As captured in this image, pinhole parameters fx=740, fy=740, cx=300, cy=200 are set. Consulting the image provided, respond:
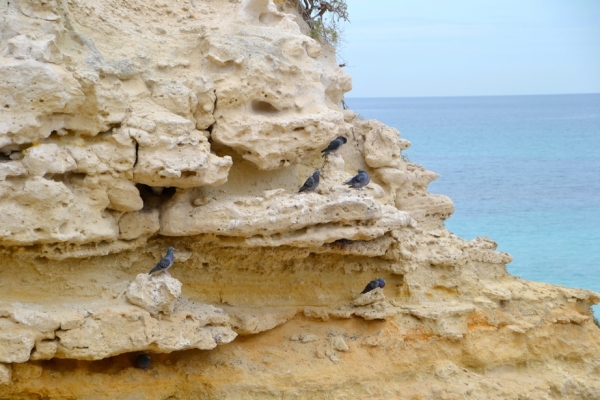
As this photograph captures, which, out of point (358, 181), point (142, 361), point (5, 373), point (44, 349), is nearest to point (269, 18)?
point (358, 181)

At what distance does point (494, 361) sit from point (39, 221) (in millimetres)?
5322

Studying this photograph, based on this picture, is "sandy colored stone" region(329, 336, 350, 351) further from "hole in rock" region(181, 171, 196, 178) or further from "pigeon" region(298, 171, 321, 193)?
"hole in rock" region(181, 171, 196, 178)

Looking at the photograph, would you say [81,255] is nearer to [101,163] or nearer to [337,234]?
[101,163]

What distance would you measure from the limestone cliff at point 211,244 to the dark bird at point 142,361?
0.07m

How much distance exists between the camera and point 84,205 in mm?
6258

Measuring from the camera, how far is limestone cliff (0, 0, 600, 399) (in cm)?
597

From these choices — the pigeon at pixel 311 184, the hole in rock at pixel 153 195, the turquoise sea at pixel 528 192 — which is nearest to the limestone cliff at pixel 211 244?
the hole in rock at pixel 153 195

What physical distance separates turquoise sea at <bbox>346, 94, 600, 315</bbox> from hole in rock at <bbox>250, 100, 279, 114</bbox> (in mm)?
16099

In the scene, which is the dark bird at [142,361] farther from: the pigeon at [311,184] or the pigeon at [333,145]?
the pigeon at [333,145]

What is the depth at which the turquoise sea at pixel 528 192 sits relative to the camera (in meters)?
23.3

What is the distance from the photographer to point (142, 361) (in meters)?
6.75

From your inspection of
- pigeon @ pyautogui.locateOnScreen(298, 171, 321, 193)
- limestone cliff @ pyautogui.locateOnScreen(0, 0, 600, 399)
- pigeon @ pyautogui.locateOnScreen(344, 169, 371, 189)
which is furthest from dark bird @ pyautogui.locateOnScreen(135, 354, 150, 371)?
pigeon @ pyautogui.locateOnScreen(344, 169, 371, 189)

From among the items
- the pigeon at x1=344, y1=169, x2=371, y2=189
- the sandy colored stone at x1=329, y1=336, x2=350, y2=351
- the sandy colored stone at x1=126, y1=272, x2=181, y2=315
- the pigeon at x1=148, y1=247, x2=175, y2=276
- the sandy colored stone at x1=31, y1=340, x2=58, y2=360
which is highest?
the pigeon at x1=344, y1=169, x2=371, y2=189

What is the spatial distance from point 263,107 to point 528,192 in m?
25.5
